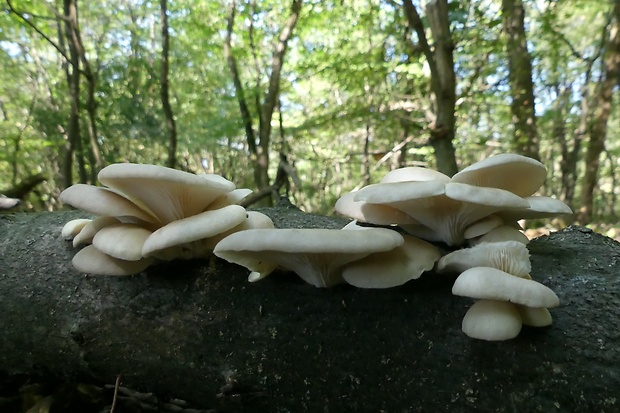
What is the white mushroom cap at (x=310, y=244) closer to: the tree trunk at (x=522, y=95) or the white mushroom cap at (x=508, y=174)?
the white mushroom cap at (x=508, y=174)

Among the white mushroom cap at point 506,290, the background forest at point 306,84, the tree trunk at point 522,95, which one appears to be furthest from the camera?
the tree trunk at point 522,95

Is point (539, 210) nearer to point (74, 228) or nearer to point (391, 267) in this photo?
point (391, 267)

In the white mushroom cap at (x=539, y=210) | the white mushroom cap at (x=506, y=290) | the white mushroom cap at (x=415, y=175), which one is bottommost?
the white mushroom cap at (x=506, y=290)

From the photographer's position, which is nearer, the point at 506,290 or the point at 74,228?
the point at 506,290

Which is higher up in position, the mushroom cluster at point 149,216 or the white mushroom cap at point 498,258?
the mushroom cluster at point 149,216

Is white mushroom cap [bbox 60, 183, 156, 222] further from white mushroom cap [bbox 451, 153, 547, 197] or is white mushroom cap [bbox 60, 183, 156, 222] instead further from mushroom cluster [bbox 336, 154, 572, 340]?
white mushroom cap [bbox 451, 153, 547, 197]

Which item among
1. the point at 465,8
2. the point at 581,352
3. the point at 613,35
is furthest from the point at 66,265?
the point at 613,35

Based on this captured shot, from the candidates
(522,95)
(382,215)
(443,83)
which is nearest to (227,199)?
(382,215)

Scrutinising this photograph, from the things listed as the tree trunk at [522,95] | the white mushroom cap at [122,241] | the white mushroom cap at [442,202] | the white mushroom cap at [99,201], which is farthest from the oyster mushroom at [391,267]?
the tree trunk at [522,95]
